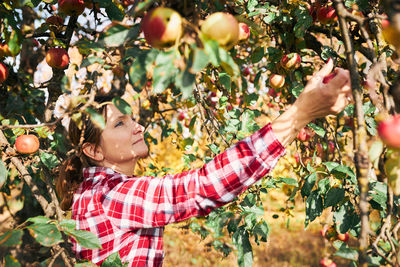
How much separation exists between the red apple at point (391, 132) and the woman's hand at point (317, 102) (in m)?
0.21

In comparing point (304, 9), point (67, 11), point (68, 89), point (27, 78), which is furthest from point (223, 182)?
point (27, 78)

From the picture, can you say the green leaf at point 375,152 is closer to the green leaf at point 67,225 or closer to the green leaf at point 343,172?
the green leaf at point 343,172

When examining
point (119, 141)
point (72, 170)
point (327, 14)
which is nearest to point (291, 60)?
point (327, 14)

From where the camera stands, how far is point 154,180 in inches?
39.8

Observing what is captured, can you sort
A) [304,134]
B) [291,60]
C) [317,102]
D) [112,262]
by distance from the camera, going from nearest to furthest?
[317,102] → [112,262] → [291,60] → [304,134]

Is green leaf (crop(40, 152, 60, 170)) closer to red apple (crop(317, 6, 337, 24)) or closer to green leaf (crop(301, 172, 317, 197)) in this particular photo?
green leaf (crop(301, 172, 317, 197))

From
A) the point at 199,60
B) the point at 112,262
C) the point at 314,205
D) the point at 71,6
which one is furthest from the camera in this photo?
the point at 71,6

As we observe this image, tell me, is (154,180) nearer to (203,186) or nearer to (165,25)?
(203,186)

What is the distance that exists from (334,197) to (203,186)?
49 centimetres

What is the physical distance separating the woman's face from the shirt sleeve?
25cm

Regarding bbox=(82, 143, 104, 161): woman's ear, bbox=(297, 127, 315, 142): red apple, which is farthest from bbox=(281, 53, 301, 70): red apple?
bbox=(82, 143, 104, 161): woman's ear

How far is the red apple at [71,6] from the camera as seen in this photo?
1.36 metres

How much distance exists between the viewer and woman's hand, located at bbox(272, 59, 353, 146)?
31.6 inches

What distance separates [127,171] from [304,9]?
970 mm
